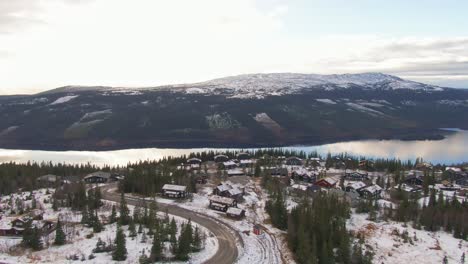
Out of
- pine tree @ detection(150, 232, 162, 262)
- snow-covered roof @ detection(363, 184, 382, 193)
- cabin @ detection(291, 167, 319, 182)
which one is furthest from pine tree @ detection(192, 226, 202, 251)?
cabin @ detection(291, 167, 319, 182)

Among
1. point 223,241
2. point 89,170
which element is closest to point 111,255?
point 223,241

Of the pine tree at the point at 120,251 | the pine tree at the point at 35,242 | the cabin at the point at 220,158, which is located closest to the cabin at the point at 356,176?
the cabin at the point at 220,158

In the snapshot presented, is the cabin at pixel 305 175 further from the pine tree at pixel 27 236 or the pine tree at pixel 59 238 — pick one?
the pine tree at pixel 27 236

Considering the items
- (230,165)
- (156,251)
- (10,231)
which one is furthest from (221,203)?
(230,165)

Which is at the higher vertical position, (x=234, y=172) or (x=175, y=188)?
(x=175, y=188)

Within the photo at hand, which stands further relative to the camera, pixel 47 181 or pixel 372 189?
pixel 47 181

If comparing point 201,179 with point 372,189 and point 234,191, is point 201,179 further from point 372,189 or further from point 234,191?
point 372,189
